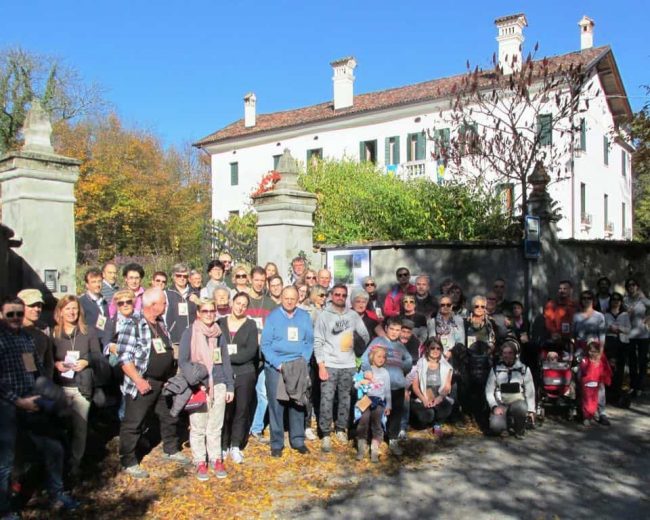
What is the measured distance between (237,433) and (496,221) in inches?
321

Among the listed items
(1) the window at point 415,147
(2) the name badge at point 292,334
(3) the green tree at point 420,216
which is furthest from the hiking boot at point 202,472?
(1) the window at point 415,147

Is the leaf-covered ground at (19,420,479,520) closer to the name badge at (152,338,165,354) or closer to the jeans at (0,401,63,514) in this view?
the jeans at (0,401,63,514)

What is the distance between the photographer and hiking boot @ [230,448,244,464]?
653 centimetres

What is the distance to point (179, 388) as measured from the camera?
6.00 m

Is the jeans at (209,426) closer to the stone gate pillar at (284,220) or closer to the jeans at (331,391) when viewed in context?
the jeans at (331,391)

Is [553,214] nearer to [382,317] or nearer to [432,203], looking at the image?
[432,203]

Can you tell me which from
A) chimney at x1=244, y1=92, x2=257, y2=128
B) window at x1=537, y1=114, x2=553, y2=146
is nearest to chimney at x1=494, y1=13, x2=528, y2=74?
window at x1=537, y1=114, x2=553, y2=146

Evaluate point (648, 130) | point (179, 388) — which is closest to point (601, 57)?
point (648, 130)

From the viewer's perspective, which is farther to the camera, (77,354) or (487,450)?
(487,450)

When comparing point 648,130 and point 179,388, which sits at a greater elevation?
point 648,130

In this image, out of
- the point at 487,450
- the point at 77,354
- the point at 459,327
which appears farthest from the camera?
the point at 459,327

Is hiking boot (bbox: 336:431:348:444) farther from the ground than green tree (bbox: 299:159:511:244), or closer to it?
closer to it

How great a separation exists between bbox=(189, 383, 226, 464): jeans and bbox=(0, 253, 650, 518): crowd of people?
14mm

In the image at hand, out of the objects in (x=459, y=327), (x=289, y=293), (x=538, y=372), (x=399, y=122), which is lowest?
(x=538, y=372)
